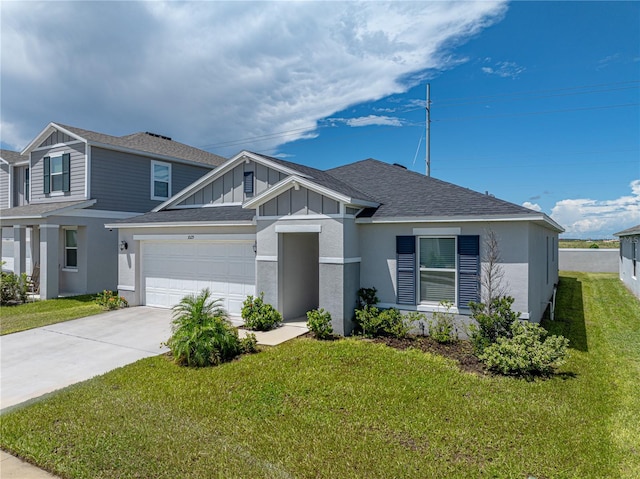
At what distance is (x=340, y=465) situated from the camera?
4.16 m

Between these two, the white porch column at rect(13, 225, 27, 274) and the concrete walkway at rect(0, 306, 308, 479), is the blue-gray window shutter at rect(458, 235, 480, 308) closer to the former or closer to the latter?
the concrete walkway at rect(0, 306, 308, 479)

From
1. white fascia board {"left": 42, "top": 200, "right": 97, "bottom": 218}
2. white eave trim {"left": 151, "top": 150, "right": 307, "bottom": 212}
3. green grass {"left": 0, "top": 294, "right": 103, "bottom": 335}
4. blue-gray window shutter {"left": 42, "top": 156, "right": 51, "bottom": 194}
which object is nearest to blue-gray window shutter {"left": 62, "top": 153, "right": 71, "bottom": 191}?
blue-gray window shutter {"left": 42, "top": 156, "right": 51, "bottom": 194}

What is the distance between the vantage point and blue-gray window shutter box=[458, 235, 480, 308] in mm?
8812

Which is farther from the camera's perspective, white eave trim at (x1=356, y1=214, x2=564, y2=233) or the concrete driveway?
white eave trim at (x1=356, y1=214, x2=564, y2=233)

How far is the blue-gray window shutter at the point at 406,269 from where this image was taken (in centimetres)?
952

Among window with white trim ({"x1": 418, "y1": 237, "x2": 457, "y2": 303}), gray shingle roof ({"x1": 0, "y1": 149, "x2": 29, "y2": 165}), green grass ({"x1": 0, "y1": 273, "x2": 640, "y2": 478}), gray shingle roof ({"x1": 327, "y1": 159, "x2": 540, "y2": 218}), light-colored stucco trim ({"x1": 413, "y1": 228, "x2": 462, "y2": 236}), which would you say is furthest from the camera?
gray shingle roof ({"x1": 0, "y1": 149, "x2": 29, "y2": 165})

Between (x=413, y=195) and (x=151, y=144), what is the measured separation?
14.5 metres

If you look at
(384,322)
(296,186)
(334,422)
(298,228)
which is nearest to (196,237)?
(298,228)

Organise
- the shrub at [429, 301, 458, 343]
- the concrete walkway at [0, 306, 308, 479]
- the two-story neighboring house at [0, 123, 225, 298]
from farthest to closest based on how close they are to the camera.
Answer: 1. the two-story neighboring house at [0, 123, 225, 298]
2. the shrub at [429, 301, 458, 343]
3. the concrete walkway at [0, 306, 308, 479]

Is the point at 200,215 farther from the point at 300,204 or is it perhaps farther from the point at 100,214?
the point at 100,214

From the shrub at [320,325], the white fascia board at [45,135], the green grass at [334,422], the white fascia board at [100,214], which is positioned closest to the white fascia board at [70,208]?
the white fascia board at [100,214]

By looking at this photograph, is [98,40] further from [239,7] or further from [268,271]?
[268,271]

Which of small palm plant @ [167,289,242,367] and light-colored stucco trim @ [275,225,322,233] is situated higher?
light-colored stucco trim @ [275,225,322,233]

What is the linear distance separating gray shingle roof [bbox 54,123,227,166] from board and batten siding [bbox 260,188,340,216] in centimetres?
1010
